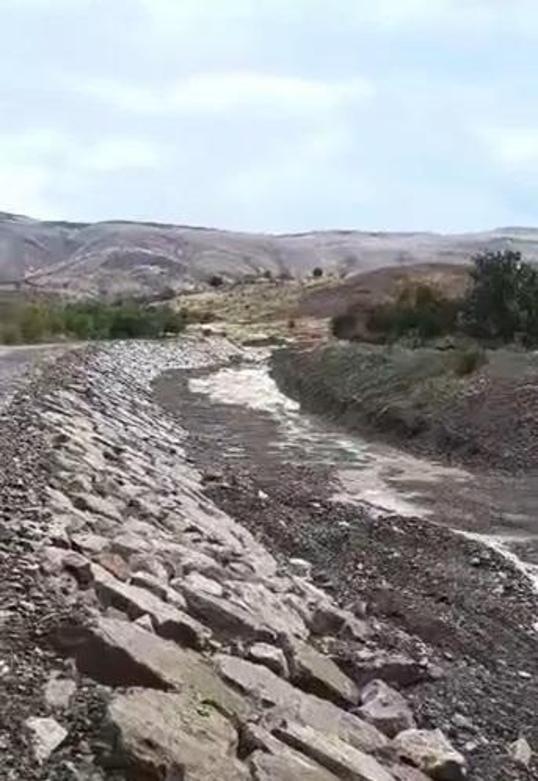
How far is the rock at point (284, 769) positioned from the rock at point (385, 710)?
5.54 ft

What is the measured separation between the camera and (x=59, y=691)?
6.65 metres

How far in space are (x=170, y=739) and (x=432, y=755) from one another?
6.93ft

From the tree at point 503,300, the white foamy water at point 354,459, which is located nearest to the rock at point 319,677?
the white foamy water at point 354,459

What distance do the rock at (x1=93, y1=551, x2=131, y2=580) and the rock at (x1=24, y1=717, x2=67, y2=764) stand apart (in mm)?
2956

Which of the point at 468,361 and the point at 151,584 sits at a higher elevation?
the point at 151,584

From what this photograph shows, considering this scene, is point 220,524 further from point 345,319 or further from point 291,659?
point 345,319

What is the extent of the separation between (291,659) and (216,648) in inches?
25.7

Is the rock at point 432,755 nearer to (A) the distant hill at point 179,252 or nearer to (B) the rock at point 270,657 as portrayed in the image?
(B) the rock at point 270,657

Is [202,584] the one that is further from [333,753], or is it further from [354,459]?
Answer: [354,459]

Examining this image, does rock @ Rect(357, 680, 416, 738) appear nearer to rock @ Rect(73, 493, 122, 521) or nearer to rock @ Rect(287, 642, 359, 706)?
rock @ Rect(287, 642, 359, 706)

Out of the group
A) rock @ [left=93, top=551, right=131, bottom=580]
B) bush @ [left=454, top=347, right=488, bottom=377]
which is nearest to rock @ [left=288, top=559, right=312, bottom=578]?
rock @ [left=93, top=551, right=131, bottom=580]

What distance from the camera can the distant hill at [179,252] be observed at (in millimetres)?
134625

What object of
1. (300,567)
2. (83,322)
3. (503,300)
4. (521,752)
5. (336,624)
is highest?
(503,300)

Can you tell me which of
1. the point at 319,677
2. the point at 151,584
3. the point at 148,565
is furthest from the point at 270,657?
the point at 148,565
